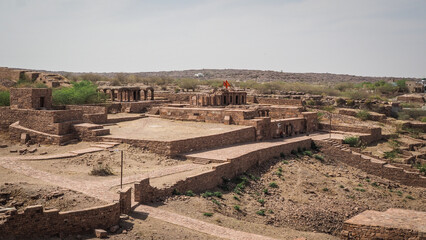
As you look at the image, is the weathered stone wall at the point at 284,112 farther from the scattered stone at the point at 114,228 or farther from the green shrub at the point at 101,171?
the scattered stone at the point at 114,228

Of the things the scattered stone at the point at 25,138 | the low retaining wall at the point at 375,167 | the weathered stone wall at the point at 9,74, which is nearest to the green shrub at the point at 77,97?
the scattered stone at the point at 25,138

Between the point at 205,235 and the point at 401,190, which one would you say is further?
the point at 401,190

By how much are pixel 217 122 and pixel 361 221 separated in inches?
514

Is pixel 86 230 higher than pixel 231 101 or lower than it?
lower

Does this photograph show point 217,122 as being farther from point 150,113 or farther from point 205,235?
point 205,235

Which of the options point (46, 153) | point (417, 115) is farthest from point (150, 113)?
point (417, 115)

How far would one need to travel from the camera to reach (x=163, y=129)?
21859 mm

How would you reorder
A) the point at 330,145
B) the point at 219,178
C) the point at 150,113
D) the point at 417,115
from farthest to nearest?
the point at 417,115
the point at 150,113
the point at 330,145
the point at 219,178

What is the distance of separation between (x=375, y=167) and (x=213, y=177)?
10.7 metres

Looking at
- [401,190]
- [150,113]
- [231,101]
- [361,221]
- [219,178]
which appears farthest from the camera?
[231,101]

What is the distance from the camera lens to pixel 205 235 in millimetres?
10906

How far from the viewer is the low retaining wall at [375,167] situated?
21.5m

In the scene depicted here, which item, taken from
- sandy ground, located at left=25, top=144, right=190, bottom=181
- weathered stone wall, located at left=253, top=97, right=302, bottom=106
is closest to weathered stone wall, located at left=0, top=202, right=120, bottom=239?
sandy ground, located at left=25, top=144, right=190, bottom=181

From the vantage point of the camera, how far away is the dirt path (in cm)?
1115
